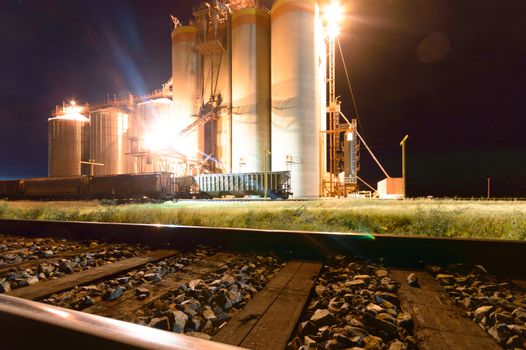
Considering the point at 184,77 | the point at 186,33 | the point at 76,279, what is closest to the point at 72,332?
the point at 76,279

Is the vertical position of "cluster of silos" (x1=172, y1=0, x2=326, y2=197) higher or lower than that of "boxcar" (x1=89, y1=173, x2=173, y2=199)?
higher

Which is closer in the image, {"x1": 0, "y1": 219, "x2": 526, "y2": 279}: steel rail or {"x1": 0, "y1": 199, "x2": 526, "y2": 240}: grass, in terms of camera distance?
{"x1": 0, "y1": 219, "x2": 526, "y2": 279}: steel rail

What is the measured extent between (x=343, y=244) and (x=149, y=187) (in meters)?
22.6

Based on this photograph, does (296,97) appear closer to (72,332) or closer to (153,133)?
(153,133)

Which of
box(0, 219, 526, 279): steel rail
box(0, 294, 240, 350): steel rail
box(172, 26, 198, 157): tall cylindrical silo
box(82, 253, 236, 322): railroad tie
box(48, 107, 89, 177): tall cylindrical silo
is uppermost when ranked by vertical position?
box(172, 26, 198, 157): tall cylindrical silo

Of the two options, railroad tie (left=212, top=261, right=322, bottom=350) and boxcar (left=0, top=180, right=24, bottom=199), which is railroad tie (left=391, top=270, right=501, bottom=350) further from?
boxcar (left=0, top=180, right=24, bottom=199)

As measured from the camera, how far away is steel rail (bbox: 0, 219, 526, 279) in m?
3.29

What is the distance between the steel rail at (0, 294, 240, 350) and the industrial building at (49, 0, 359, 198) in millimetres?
28548

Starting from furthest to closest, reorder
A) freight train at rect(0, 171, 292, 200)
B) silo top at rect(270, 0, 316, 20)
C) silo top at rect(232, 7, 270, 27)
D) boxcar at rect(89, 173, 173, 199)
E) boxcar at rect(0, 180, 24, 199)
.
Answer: silo top at rect(232, 7, 270, 27) → silo top at rect(270, 0, 316, 20) → boxcar at rect(0, 180, 24, 199) → freight train at rect(0, 171, 292, 200) → boxcar at rect(89, 173, 173, 199)

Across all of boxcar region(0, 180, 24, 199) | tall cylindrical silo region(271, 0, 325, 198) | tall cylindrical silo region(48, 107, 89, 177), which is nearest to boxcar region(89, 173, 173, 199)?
boxcar region(0, 180, 24, 199)

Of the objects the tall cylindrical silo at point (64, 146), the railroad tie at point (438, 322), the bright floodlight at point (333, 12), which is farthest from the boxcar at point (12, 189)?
the bright floodlight at point (333, 12)

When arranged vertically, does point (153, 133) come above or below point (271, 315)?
above

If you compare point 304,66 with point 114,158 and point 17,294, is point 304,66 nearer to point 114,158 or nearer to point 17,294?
point 17,294

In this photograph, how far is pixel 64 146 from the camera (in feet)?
165
